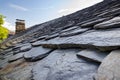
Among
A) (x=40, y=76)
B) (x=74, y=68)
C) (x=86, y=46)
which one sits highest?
(x=86, y=46)

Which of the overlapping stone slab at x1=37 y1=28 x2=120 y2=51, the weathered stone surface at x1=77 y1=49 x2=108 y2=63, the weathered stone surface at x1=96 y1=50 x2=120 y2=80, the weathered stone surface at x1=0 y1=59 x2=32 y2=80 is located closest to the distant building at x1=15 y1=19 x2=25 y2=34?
the weathered stone surface at x1=0 y1=59 x2=32 y2=80

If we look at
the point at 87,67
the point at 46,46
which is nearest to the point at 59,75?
the point at 87,67

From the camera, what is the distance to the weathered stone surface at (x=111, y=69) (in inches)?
30.4

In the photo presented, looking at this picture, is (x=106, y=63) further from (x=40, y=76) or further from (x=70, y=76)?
(x=40, y=76)

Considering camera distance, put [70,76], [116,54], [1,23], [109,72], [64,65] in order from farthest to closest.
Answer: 1. [1,23]
2. [64,65]
3. [70,76]
4. [116,54]
5. [109,72]

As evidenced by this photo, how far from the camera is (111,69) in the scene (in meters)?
0.82

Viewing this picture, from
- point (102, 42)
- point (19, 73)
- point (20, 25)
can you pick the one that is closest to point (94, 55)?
point (102, 42)

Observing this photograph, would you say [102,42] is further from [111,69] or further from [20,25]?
[20,25]

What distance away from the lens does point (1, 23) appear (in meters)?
14.8

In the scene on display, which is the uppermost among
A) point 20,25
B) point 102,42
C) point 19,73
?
point 20,25

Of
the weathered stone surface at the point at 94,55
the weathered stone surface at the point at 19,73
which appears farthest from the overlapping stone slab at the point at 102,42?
the weathered stone surface at the point at 19,73

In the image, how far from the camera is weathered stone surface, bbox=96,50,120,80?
2.53 feet

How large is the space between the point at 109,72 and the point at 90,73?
0.60 ft

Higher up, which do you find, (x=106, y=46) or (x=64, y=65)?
(x=106, y=46)
